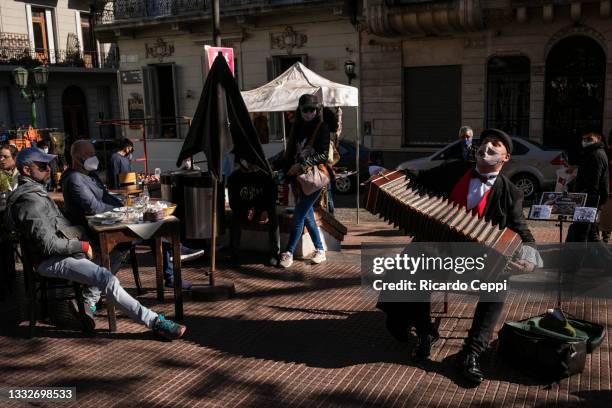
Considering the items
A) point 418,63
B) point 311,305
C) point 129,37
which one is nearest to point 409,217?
point 311,305

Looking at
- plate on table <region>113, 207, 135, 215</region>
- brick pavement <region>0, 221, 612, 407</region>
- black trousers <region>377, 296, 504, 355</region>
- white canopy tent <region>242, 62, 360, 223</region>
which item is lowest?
brick pavement <region>0, 221, 612, 407</region>

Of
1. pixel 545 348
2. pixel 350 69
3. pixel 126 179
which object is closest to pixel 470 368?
pixel 545 348

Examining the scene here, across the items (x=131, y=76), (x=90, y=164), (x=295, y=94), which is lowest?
(x=90, y=164)

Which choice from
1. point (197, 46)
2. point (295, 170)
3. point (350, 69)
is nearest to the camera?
point (295, 170)

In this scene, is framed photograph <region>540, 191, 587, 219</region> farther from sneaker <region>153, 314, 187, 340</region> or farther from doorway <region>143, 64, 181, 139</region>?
doorway <region>143, 64, 181, 139</region>

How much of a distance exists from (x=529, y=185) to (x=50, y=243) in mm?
10566

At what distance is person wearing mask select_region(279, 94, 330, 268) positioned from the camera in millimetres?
7125

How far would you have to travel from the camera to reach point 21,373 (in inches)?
180

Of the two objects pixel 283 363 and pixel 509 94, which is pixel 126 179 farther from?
pixel 509 94

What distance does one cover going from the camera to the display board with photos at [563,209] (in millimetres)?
5043

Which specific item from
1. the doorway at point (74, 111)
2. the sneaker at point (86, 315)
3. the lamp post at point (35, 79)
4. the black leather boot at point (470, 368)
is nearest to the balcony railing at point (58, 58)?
the doorway at point (74, 111)

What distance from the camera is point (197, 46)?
22.8m

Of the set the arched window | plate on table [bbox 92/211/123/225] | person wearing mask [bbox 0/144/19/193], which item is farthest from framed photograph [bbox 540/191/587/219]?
the arched window

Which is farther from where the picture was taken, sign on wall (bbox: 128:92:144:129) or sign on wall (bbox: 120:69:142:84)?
sign on wall (bbox: 128:92:144:129)
